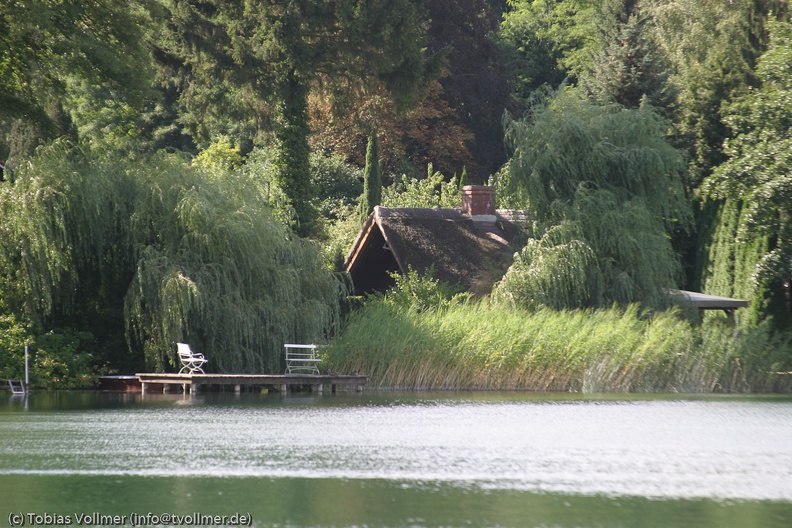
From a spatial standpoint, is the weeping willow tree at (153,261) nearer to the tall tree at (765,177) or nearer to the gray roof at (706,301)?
the gray roof at (706,301)

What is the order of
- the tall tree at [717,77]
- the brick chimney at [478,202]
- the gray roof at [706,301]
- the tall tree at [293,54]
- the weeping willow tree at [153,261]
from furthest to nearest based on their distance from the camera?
the tall tree at [293,54] < the brick chimney at [478,202] < the tall tree at [717,77] < the gray roof at [706,301] < the weeping willow tree at [153,261]

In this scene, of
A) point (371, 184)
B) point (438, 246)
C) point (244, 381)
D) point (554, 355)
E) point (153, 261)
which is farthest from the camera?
point (371, 184)

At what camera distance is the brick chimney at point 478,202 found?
3594cm

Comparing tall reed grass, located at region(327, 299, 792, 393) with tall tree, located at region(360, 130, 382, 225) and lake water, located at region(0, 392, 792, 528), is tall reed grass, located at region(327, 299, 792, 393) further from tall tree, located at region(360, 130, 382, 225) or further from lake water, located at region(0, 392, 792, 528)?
tall tree, located at region(360, 130, 382, 225)

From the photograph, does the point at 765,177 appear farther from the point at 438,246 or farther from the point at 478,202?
the point at 478,202

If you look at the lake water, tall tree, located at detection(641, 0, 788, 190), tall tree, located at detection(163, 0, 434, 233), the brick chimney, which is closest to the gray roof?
tall tree, located at detection(641, 0, 788, 190)

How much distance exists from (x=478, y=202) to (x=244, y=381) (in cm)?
1374

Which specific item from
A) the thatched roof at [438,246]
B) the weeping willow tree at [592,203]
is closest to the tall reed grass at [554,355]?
the weeping willow tree at [592,203]

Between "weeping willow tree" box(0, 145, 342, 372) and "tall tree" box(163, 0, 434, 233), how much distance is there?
417 inches

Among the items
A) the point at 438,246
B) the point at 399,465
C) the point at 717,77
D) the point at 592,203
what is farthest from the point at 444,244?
the point at 399,465

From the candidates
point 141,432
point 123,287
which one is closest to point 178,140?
point 123,287

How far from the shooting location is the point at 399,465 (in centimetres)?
1241

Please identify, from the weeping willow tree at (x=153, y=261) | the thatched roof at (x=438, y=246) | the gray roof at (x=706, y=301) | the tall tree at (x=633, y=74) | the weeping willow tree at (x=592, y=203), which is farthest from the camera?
the tall tree at (x=633, y=74)

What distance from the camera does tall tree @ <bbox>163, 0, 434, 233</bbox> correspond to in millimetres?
36594
